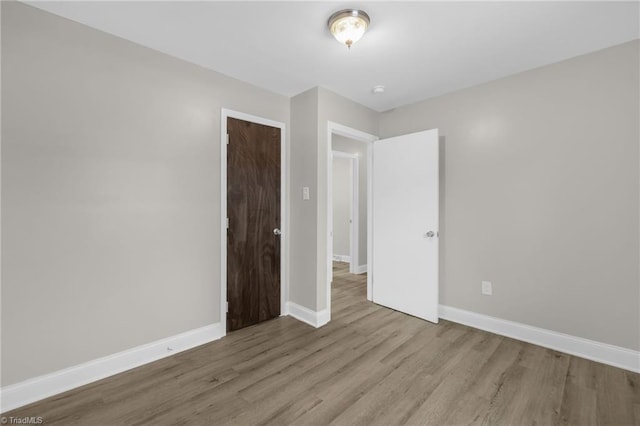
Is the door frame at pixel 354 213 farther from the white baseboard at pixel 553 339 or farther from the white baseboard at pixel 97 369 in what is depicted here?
the white baseboard at pixel 97 369

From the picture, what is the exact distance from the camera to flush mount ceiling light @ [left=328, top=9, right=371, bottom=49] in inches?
70.6

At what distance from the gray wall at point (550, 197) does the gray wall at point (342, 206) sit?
296cm

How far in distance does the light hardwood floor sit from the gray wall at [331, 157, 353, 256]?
11.4 feet

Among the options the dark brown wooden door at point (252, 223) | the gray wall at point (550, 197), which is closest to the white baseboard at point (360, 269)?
the gray wall at point (550, 197)

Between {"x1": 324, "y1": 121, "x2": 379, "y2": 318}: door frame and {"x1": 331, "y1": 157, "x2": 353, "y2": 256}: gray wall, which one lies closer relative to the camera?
{"x1": 324, "y1": 121, "x2": 379, "y2": 318}: door frame

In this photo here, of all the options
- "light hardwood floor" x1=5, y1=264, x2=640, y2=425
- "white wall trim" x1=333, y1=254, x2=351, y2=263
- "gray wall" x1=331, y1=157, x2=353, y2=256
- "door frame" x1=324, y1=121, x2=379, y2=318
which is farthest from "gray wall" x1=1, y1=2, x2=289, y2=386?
"white wall trim" x1=333, y1=254, x2=351, y2=263

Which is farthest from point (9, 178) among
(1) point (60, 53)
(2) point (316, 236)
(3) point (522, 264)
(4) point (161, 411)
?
(3) point (522, 264)

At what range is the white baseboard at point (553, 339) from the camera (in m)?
2.14

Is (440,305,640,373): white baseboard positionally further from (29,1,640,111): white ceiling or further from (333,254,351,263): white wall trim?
(333,254,351,263): white wall trim

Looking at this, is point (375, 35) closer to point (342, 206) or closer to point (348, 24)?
point (348, 24)

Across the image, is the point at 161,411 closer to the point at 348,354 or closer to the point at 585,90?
the point at 348,354

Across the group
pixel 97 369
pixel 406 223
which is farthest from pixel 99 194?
pixel 406 223

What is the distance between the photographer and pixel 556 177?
8.03ft

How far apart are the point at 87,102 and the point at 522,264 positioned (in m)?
3.90
